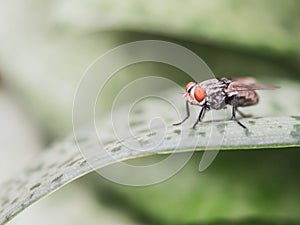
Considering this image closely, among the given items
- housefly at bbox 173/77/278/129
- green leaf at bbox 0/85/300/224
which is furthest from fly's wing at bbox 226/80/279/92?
green leaf at bbox 0/85/300/224

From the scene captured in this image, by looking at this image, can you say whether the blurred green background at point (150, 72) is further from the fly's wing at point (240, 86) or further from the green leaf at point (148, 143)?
the green leaf at point (148, 143)

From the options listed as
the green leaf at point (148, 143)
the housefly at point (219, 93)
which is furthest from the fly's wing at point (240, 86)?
the green leaf at point (148, 143)

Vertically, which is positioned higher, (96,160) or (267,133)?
(96,160)

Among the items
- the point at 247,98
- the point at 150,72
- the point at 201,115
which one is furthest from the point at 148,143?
the point at 150,72

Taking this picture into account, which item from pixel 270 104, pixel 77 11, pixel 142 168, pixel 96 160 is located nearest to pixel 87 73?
pixel 77 11

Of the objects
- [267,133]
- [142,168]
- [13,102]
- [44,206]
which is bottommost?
[267,133]

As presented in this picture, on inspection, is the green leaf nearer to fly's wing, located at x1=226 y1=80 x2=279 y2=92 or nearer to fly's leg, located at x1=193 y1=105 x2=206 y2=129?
fly's leg, located at x1=193 y1=105 x2=206 y2=129

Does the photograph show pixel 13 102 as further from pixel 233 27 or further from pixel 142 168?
pixel 233 27

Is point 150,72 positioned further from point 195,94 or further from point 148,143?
point 148,143
